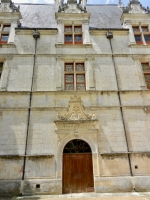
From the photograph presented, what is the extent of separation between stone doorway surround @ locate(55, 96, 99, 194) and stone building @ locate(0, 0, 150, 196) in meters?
0.04

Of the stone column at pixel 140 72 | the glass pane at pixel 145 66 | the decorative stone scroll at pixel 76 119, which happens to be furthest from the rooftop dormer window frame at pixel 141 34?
the decorative stone scroll at pixel 76 119

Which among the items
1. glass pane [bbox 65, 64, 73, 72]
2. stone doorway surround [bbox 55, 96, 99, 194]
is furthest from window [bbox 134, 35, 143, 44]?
stone doorway surround [bbox 55, 96, 99, 194]

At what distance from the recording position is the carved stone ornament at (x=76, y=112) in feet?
27.4

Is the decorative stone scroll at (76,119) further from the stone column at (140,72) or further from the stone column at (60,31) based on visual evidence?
the stone column at (60,31)

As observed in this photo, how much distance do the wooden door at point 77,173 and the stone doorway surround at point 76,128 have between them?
0.30m

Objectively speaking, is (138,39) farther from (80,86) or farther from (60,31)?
(80,86)

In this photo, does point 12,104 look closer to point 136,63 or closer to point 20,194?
point 20,194

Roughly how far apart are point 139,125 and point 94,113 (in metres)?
2.28

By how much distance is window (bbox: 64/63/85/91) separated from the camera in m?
9.70

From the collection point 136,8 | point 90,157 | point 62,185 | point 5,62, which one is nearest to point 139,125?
point 90,157

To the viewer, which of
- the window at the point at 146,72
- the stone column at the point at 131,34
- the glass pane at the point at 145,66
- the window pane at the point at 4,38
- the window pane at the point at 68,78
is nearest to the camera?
the window pane at the point at 68,78

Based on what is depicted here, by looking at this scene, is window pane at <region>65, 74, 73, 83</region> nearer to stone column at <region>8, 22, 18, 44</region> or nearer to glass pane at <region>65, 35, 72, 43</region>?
glass pane at <region>65, 35, 72, 43</region>

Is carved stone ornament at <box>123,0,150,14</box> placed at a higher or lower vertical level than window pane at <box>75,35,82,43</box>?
higher

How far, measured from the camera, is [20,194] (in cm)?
698
